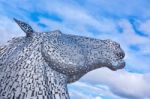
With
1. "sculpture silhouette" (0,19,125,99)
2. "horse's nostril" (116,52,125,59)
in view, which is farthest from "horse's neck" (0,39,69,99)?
"horse's nostril" (116,52,125,59)

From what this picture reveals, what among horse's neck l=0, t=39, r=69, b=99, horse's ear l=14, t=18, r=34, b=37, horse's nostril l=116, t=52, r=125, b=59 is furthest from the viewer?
horse's nostril l=116, t=52, r=125, b=59

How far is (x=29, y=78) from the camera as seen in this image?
392 centimetres

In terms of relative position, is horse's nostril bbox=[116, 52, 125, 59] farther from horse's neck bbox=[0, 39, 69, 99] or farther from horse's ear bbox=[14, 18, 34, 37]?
horse's ear bbox=[14, 18, 34, 37]

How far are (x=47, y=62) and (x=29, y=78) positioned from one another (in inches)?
15.2

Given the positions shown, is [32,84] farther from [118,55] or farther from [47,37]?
[118,55]

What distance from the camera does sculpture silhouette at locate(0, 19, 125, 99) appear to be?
3.92 m

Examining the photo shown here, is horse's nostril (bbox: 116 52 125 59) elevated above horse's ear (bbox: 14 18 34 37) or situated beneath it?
elevated above

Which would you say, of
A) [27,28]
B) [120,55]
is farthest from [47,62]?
[120,55]

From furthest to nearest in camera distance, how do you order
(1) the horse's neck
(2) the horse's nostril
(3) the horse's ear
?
(2) the horse's nostril → (3) the horse's ear → (1) the horse's neck

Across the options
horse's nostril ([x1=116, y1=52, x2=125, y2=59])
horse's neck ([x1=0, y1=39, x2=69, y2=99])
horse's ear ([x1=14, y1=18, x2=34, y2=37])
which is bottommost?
horse's neck ([x1=0, y1=39, x2=69, y2=99])

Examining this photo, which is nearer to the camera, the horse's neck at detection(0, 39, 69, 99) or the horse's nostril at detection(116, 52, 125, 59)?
the horse's neck at detection(0, 39, 69, 99)

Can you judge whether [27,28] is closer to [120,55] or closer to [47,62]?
[47,62]

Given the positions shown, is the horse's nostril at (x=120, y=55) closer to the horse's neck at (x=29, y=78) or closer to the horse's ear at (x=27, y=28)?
the horse's neck at (x=29, y=78)

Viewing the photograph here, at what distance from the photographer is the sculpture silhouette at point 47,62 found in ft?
12.9
